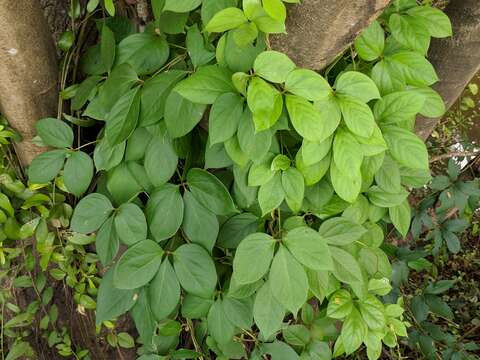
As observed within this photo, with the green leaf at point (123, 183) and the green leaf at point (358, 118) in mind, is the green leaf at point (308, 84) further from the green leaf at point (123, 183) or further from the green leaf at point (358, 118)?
the green leaf at point (123, 183)

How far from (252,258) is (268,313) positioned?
129 millimetres

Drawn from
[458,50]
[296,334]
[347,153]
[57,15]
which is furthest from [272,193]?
[57,15]

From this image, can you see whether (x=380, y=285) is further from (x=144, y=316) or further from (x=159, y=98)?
(x=159, y=98)

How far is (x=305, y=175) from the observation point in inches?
28.9

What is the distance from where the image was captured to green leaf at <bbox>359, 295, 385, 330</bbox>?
93 cm

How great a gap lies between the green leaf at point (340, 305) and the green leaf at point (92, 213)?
0.50 metres

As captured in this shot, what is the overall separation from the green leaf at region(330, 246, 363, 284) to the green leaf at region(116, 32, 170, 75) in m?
0.48

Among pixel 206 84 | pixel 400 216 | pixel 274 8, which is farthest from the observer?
pixel 400 216

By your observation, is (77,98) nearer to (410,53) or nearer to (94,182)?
(94,182)

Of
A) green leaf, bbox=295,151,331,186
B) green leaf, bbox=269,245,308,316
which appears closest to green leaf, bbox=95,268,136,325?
green leaf, bbox=269,245,308,316

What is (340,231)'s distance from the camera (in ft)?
2.84

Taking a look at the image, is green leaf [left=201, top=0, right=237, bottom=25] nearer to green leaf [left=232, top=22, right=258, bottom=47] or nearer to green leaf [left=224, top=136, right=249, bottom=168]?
green leaf [left=232, top=22, right=258, bottom=47]

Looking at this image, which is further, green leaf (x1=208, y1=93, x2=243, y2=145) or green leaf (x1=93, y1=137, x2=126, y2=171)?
green leaf (x1=93, y1=137, x2=126, y2=171)

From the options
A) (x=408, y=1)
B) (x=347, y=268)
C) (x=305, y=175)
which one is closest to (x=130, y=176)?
(x=305, y=175)
